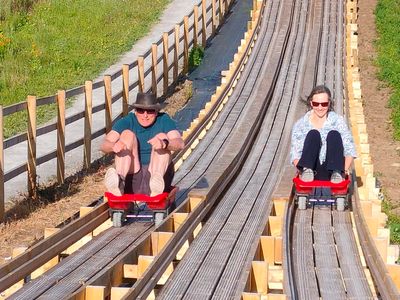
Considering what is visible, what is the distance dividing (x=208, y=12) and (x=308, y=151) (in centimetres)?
1825

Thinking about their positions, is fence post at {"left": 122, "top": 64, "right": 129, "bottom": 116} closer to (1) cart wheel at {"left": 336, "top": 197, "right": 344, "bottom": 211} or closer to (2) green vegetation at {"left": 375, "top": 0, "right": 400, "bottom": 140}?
(2) green vegetation at {"left": 375, "top": 0, "right": 400, "bottom": 140}

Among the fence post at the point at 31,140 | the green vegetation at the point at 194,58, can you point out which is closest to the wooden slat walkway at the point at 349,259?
the fence post at the point at 31,140

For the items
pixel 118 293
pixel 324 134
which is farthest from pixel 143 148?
pixel 118 293

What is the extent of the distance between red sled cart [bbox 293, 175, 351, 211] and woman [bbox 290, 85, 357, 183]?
56mm

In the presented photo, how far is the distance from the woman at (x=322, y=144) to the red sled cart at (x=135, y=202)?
4.24 feet

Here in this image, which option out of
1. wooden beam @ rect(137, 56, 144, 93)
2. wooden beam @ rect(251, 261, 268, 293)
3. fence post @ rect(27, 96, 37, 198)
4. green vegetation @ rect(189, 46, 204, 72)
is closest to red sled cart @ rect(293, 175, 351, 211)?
wooden beam @ rect(251, 261, 268, 293)

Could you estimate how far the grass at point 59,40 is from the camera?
20562mm

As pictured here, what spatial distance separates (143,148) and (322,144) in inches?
66.8

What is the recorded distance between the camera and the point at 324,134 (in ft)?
30.4

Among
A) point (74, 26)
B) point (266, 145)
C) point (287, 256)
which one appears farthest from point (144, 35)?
point (287, 256)

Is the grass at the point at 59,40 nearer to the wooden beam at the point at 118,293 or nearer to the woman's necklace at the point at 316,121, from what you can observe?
the woman's necklace at the point at 316,121

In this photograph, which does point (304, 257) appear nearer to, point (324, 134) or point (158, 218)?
point (158, 218)

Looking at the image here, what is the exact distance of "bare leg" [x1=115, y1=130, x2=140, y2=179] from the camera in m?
8.59

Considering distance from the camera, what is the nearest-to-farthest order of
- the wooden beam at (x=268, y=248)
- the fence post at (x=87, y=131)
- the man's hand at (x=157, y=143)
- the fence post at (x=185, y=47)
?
the wooden beam at (x=268, y=248) < the man's hand at (x=157, y=143) < the fence post at (x=87, y=131) < the fence post at (x=185, y=47)
